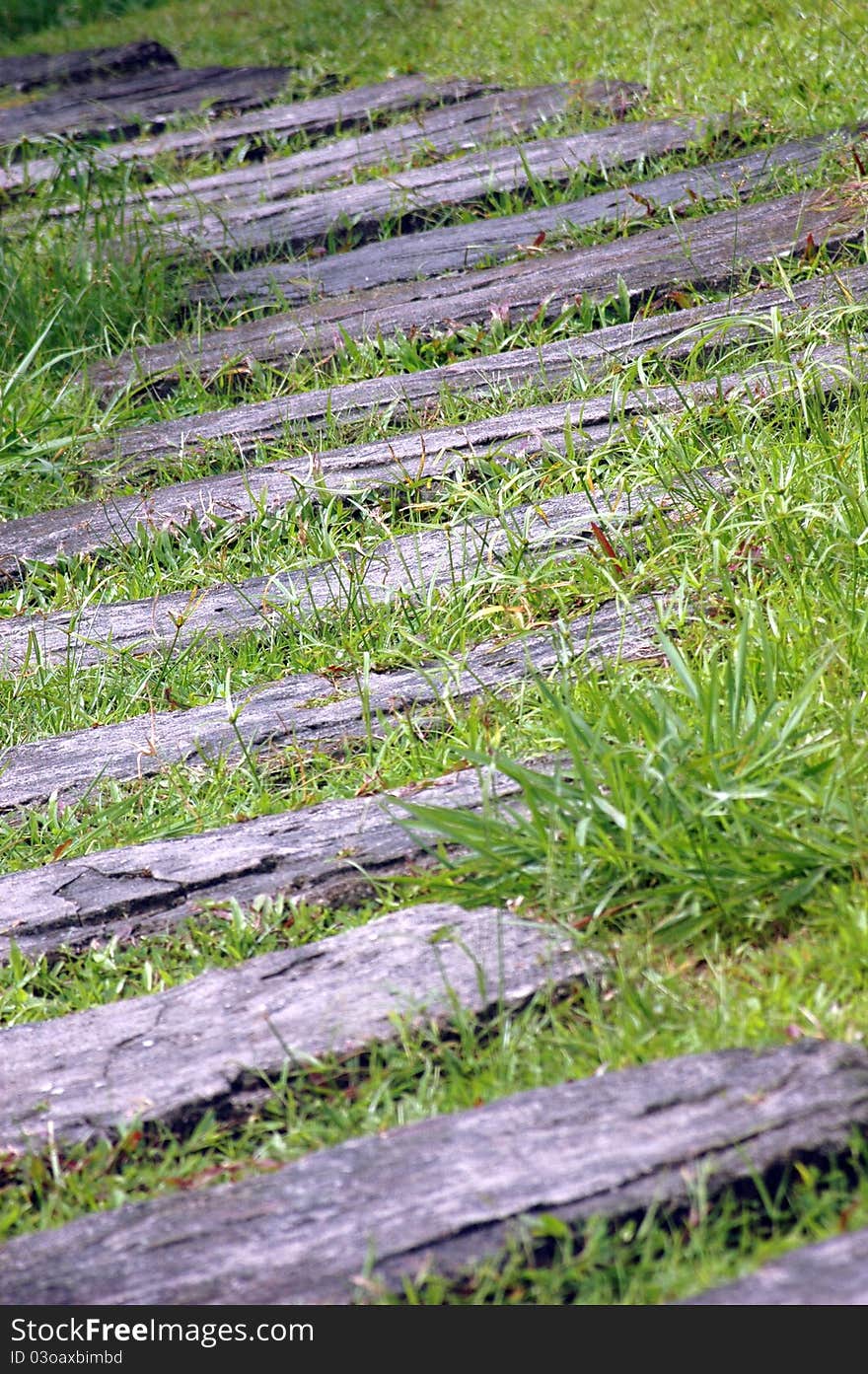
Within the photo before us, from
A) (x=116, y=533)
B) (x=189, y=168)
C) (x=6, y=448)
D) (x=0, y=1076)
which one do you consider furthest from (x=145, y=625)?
(x=189, y=168)

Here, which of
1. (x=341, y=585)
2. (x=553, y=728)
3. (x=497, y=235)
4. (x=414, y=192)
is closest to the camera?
(x=553, y=728)

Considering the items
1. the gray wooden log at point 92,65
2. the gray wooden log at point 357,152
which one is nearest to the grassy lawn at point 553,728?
the gray wooden log at point 357,152

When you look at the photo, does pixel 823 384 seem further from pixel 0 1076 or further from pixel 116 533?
pixel 0 1076

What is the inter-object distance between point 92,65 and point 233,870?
7.43 m

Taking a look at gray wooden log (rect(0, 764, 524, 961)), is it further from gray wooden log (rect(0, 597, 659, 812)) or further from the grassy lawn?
gray wooden log (rect(0, 597, 659, 812))

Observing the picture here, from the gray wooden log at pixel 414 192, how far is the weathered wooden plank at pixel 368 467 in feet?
6.03

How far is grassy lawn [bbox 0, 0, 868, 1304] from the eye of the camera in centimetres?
220

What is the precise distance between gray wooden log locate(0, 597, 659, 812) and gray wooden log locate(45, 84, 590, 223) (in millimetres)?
3517

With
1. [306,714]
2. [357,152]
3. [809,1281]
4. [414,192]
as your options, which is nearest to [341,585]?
[306,714]

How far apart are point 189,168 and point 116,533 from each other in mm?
3360

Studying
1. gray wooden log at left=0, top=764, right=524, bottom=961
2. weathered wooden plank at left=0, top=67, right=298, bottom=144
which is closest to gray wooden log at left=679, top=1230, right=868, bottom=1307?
gray wooden log at left=0, top=764, right=524, bottom=961

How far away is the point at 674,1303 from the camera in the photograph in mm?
1736

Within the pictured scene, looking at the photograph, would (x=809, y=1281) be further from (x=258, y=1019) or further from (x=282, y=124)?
(x=282, y=124)

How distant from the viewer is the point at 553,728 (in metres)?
2.95
